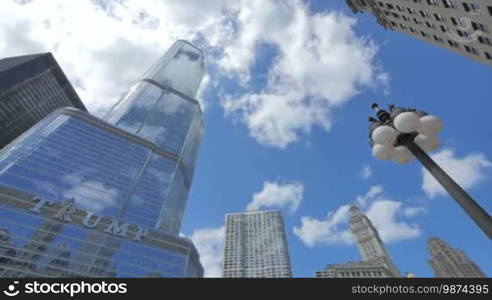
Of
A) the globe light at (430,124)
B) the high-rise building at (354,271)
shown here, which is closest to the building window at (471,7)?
the globe light at (430,124)

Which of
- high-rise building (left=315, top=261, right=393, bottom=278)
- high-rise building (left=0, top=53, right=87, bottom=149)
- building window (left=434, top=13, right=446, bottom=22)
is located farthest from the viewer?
high-rise building (left=0, top=53, right=87, bottom=149)

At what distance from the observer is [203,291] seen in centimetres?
540

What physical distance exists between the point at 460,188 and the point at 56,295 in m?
7.74

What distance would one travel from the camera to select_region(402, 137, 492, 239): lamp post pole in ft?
13.5

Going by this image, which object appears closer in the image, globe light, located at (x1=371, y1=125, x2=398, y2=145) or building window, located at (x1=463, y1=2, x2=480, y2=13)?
globe light, located at (x1=371, y1=125, x2=398, y2=145)

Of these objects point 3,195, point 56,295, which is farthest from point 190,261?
point 56,295

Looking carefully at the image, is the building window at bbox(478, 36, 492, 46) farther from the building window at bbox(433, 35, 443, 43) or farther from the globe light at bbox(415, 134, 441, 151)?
the globe light at bbox(415, 134, 441, 151)

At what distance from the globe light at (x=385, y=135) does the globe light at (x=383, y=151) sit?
95mm

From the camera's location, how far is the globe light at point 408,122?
5488 mm

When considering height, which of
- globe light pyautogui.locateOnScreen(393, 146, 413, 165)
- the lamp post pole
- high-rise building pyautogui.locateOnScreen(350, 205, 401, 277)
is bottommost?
the lamp post pole

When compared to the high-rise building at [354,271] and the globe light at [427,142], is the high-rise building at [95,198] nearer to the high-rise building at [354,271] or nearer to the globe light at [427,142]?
the high-rise building at [354,271]

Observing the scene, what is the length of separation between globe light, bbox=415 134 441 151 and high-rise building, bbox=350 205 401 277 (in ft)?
530

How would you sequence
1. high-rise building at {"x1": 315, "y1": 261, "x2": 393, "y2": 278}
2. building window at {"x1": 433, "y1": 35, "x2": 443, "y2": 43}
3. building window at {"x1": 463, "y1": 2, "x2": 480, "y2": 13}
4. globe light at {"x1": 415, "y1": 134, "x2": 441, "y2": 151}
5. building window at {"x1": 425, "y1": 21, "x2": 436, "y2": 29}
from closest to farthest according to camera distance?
globe light at {"x1": 415, "y1": 134, "x2": 441, "y2": 151} < building window at {"x1": 463, "y1": 2, "x2": 480, "y2": 13} < building window at {"x1": 425, "y1": 21, "x2": 436, "y2": 29} < building window at {"x1": 433, "y1": 35, "x2": 443, "y2": 43} < high-rise building at {"x1": 315, "y1": 261, "x2": 393, "y2": 278}

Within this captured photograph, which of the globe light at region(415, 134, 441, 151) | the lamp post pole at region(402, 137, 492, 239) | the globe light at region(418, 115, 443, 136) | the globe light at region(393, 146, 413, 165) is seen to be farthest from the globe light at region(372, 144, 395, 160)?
the globe light at region(418, 115, 443, 136)
